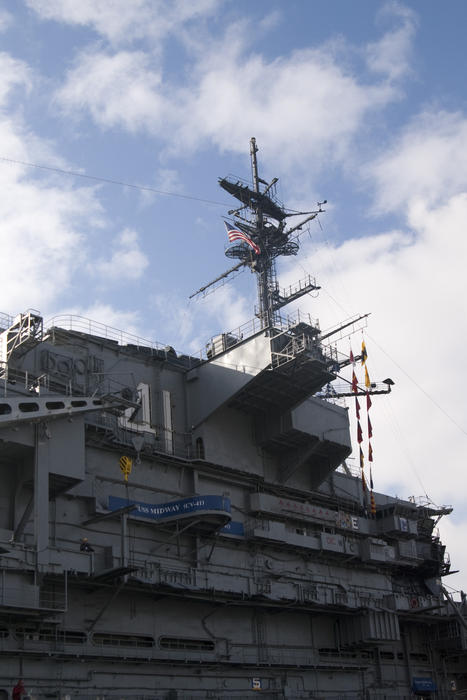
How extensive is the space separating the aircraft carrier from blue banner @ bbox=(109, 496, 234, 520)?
55 millimetres

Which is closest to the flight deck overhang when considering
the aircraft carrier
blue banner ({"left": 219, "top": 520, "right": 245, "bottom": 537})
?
the aircraft carrier

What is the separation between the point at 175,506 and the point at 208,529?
5.61 feet

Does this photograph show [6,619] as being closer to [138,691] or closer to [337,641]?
[138,691]

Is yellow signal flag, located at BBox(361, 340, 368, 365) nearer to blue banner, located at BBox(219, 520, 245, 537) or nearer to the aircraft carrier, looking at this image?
the aircraft carrier

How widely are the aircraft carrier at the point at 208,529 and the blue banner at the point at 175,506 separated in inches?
2.1

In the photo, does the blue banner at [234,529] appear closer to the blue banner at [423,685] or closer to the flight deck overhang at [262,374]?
the flight deck overhang at [262,374]

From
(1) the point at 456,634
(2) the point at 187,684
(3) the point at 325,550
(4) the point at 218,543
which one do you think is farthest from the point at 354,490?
(2) the point at 187,684

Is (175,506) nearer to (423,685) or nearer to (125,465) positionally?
(125,465)

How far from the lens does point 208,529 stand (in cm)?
3030

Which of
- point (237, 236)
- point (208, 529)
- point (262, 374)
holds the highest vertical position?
point (237, 236)

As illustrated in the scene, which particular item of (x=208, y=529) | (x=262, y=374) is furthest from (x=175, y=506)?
(x=262, y=374)

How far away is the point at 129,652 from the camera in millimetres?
26797

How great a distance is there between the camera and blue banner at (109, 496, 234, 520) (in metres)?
28.8

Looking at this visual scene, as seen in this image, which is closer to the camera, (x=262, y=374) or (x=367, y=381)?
(x=262, y=374)
